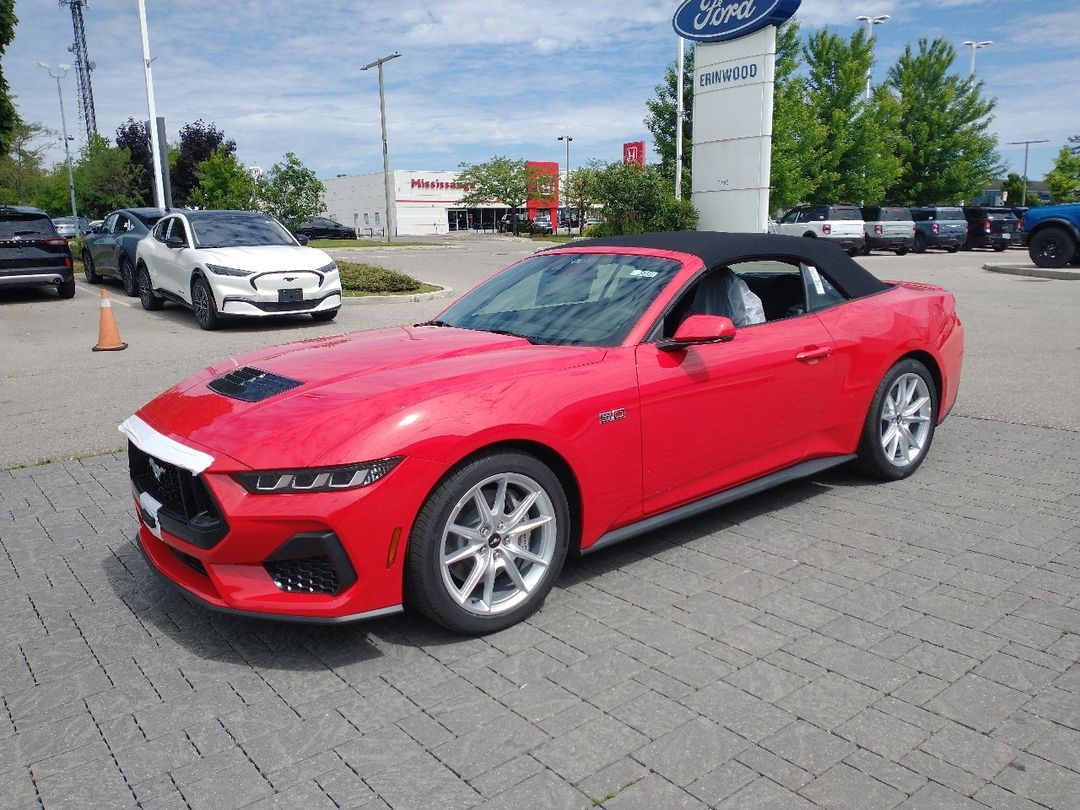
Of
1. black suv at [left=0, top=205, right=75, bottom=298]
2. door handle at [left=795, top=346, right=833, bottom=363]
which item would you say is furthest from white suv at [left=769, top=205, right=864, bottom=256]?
door handle at [left=795, top=346, right=833, bottom=363]

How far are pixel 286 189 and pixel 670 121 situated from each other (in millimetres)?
16486

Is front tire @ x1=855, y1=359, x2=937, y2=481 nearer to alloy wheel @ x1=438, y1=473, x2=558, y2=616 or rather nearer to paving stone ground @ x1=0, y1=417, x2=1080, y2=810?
paving stone ground @ x1=0, y1=417, x2=1080, y2=810

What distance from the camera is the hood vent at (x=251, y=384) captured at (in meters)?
3.52

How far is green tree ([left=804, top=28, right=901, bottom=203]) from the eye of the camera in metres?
39.7

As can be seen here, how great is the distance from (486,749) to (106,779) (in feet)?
3.71

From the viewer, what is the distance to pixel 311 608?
3078 mm

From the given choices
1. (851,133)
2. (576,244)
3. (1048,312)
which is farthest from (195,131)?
(576,244)

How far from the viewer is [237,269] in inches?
473

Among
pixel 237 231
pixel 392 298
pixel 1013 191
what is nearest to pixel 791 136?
pixel 392 298

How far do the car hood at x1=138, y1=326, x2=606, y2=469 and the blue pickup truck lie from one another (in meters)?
21.3

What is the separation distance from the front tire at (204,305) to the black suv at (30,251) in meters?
4.67

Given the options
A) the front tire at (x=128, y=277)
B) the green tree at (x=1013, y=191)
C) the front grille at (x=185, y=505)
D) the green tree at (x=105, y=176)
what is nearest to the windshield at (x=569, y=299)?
the front grille at (x=185, y=505)

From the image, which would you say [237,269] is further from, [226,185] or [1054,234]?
[226,185]

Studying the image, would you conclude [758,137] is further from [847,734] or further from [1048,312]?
[847,734]
